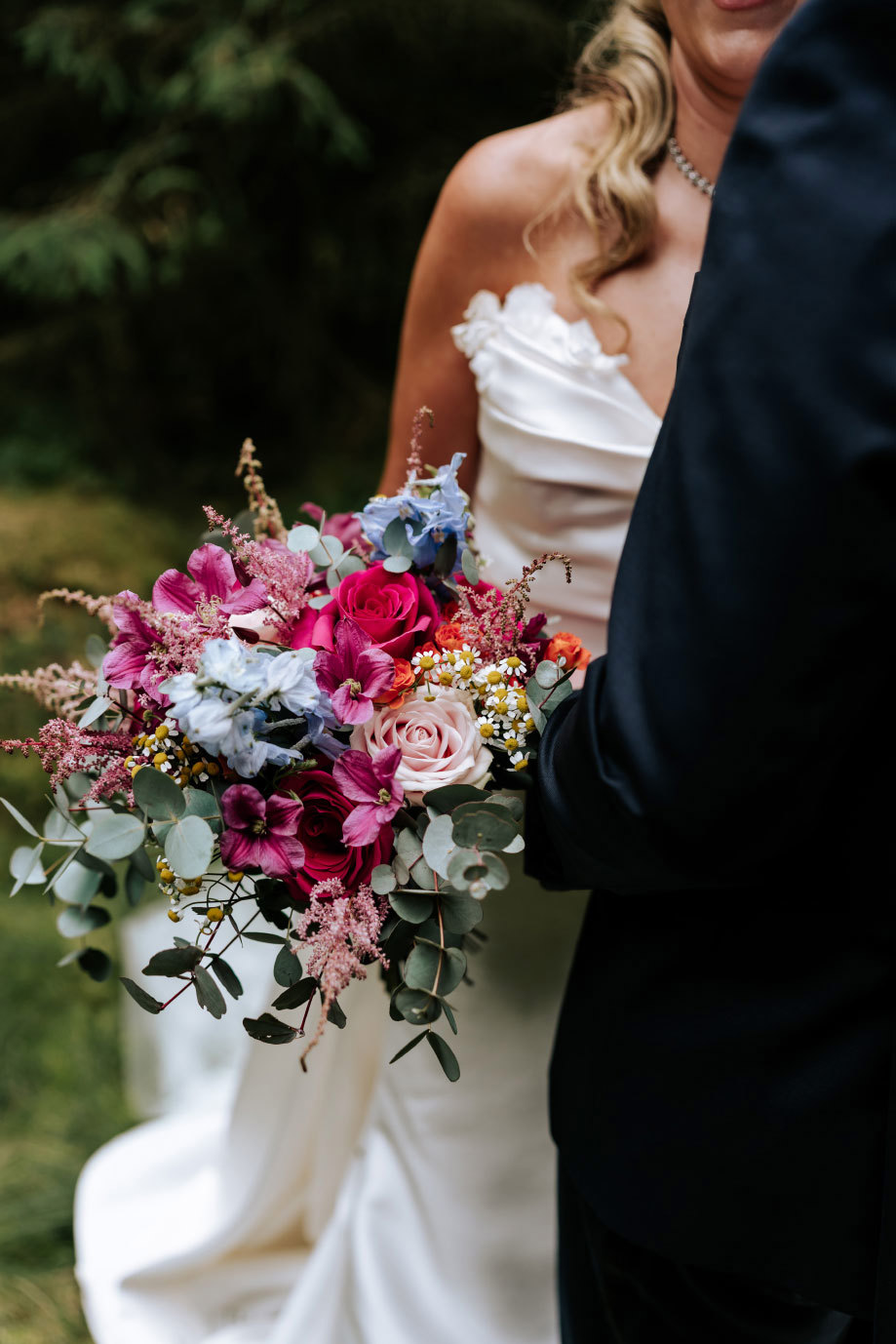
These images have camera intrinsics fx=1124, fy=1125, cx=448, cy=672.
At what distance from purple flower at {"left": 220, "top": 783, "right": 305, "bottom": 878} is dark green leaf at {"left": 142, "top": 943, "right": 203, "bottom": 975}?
0.36 ft

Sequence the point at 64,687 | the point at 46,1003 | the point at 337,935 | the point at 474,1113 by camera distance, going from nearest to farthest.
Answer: the point at 337,935, the point at 64,687, the point at 474,1113, the point at 46,1003

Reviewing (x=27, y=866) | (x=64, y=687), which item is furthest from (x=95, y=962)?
(x=64, y=687)

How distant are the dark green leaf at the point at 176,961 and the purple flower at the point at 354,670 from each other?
0.27 m

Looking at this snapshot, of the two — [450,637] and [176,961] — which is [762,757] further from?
[176,961]

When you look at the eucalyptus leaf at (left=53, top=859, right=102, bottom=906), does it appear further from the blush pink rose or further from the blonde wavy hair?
the blonde wavy hair

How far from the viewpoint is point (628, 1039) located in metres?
1.17

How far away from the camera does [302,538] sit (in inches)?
48.1

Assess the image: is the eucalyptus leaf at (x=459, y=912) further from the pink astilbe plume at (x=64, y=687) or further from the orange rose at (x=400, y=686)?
the pink astilbe plume at (x=64, y=687)

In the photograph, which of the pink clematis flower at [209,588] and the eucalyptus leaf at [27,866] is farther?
the eucalyptus leaf at [27,866]

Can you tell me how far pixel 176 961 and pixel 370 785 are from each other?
262 mm

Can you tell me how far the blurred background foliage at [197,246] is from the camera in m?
4.15

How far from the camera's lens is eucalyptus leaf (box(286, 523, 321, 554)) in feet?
4.00

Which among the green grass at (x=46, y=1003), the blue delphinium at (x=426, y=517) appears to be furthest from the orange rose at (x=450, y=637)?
the green grass at (x=46, y=1003)

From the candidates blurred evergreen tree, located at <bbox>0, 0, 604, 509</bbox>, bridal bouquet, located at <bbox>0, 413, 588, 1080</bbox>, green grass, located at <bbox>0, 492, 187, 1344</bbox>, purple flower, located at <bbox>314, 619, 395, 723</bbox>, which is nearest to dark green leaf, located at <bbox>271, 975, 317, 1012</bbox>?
bridal bouquet, located at <bbox>0, 413, 588, 1080</bbox>
